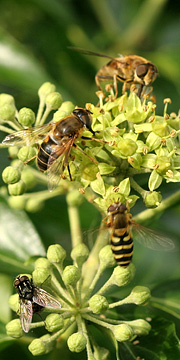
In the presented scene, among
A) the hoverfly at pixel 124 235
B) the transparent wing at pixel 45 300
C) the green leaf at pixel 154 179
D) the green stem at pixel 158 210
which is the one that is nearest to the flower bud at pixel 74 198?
the green stem at pixel 158 210

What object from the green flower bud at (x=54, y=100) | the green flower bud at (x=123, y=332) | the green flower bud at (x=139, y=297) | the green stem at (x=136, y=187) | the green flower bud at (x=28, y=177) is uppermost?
the green flower bud at (x=54, y=100)

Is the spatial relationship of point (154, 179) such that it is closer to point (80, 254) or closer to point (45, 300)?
point (80, 254)

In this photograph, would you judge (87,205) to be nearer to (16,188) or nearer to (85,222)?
(85,222)

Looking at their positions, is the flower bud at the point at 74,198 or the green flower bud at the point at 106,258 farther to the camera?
the flower bud at the point at 74,198

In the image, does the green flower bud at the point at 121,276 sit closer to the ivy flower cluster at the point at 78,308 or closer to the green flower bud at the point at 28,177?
the ivy flower cluster at the point at 78,308

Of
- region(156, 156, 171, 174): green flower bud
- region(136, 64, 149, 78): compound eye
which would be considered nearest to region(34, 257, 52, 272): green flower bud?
region(156, 156, 171, 174): green flower bud
